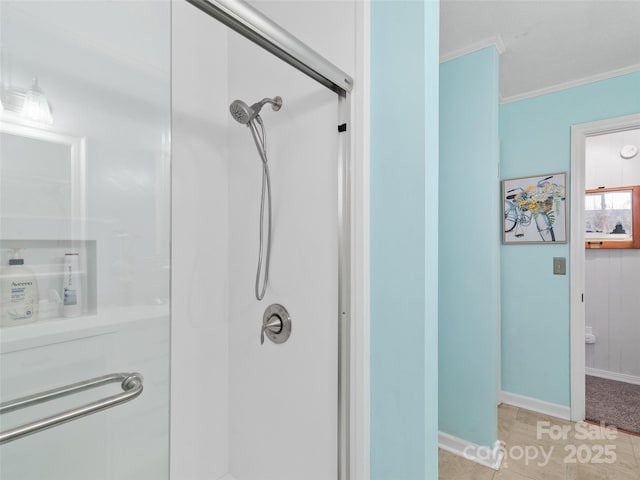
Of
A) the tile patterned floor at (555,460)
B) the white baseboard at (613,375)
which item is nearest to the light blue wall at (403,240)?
the tile patterned floor at (555,460)

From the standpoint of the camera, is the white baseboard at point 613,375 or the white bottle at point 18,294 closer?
the white bottle at point 18,294

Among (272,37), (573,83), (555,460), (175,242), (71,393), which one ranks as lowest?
(555,460)

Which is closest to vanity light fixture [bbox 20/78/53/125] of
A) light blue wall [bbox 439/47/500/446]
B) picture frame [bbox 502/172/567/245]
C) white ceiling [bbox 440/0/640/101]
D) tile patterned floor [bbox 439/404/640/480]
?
white ceiling [bbox 440/0/640/101]

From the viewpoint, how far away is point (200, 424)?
1.51 m

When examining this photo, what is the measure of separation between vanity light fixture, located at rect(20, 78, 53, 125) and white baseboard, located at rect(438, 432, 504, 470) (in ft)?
8.28

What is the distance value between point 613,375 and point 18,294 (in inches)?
172

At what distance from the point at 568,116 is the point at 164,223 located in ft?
9.61

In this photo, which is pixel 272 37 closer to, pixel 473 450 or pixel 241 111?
pixel 241 111

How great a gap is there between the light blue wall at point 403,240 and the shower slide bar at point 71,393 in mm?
734

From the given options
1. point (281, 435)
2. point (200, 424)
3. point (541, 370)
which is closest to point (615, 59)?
point (541, 370)

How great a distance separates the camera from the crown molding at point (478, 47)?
80.8 inches

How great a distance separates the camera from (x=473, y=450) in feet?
6.70

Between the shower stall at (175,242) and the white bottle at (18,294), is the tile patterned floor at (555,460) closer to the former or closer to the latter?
the shower stall at (175,242)

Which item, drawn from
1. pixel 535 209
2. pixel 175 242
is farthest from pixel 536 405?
pixel 175 242
